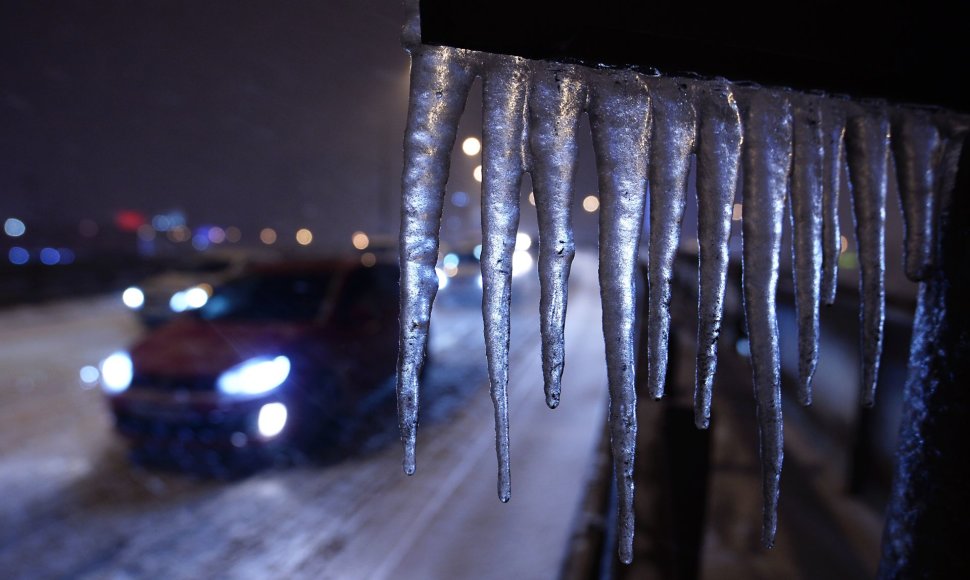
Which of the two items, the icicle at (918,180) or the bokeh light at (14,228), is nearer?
the icicle at (918,180)

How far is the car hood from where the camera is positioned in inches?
203

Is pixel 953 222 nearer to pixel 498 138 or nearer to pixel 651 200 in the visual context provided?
pixel 651 200

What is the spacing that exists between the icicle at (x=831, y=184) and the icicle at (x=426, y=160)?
0.73 m

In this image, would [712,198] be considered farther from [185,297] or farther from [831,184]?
[185,297]

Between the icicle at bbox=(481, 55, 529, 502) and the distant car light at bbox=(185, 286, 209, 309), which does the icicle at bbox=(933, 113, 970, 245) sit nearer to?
the icicle at bbox=(481, 55, 529, 502)

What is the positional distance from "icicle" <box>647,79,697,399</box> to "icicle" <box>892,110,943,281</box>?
509 mm

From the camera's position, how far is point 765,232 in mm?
1042

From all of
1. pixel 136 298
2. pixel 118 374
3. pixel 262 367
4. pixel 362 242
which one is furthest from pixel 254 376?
pixel 362 242

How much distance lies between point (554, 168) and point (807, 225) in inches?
22.3

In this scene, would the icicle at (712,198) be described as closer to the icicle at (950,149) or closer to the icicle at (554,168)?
the icicle at (554,168)

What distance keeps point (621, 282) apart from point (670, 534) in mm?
2064

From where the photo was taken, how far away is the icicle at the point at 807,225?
1.06m

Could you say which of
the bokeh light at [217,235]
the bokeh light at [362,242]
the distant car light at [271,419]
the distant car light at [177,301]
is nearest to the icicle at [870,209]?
the distant car light at [271,419]

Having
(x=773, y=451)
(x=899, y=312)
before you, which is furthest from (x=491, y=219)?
(x=899, y=312)
